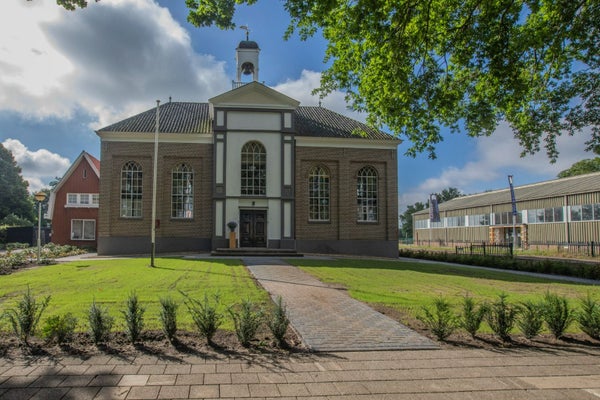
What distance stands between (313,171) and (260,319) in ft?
75.2

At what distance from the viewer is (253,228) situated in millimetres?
27281

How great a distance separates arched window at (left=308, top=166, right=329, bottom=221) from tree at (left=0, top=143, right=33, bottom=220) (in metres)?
52.0

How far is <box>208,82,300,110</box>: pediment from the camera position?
88.7ft

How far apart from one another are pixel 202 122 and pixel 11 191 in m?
46.3

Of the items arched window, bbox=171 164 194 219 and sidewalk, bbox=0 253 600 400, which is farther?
arched window, bbox=171 164 194 219

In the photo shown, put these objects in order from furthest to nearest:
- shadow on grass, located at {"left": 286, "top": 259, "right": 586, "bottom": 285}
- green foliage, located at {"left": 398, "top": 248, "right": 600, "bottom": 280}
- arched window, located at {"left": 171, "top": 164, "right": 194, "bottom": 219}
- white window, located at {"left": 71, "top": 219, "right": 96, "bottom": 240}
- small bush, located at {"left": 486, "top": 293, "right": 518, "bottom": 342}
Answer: white window, located at {"left": 71, "top": 219, "right": 96, "bottom": 240}
arched window, located at {"left": 171, "top": 164, "right": 194, "bottom": 219}
green foliage, located at {"left": 398, "top": 248, "right": 600, "bottom": 280}
shadow on grass, located at {"left": 286, "top": 259, "right": 586, "bottom": 285}
small bush, located at {"left": 486, "top": 293, "right": 518, "bottom": 342}

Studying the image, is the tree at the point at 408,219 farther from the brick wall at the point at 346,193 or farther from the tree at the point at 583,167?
the brick wall at the point at 346,193

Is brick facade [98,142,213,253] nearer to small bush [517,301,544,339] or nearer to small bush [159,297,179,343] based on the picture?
small bush [159,297,179,343]

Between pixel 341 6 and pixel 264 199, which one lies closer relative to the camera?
pixel 341 6

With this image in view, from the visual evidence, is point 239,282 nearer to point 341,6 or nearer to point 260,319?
point 260,319

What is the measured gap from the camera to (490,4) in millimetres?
8930

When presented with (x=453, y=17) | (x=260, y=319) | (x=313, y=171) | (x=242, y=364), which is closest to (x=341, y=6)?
(x=453, y=17)

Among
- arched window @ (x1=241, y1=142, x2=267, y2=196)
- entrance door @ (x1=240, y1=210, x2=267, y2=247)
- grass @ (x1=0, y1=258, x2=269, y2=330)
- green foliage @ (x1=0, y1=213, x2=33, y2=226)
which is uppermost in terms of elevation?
arched window @ (x1=241, y1=142, x2=267, y2=196)

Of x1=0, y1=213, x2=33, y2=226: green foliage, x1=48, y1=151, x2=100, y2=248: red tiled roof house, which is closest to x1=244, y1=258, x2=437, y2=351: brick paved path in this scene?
x1=48, y1=151, x2=100, y2=248: red tiled roof house
